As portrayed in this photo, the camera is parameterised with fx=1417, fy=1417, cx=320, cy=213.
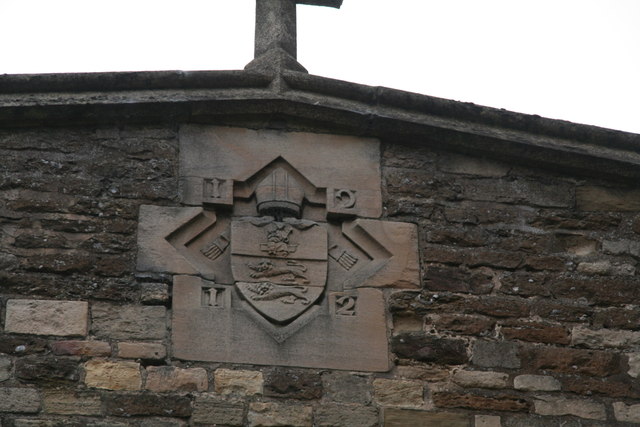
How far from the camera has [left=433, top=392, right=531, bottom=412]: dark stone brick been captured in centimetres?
606

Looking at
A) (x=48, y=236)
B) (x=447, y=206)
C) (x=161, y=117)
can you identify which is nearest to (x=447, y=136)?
(x=447, y=206)

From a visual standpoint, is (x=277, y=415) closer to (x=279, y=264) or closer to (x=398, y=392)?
(x=398, y=392)

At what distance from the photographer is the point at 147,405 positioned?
19.0 feet

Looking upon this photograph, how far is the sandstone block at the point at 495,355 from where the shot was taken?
6.20 metres

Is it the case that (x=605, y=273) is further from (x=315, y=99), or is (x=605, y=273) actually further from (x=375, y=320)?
(x=315, y=99)

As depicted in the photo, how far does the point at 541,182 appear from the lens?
22.4 feet

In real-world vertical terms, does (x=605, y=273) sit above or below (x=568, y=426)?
above

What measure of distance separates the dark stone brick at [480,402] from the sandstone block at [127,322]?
1.22m

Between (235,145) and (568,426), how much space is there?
197cm

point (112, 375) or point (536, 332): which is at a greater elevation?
point (536, 332)

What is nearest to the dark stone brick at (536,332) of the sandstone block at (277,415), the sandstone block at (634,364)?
the sandstone block at (634,364)

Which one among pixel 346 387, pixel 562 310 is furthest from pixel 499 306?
pixel 346 387

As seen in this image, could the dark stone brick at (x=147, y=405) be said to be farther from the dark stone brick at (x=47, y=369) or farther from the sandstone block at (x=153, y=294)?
the sandstone block at (x=153, y=294)

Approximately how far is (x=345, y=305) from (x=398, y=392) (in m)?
0.46
